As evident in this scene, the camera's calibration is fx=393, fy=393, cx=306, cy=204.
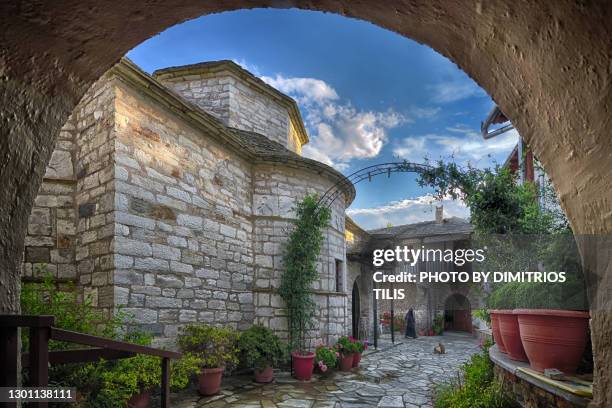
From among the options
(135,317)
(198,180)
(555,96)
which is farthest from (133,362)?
(555,96)

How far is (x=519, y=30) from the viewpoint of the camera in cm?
122

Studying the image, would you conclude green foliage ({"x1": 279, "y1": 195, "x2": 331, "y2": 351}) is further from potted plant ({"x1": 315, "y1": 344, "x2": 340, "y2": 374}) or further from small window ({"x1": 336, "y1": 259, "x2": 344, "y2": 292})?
small window ({"x1": 336, "y1": 259, "x2": 344, "y2": 292})

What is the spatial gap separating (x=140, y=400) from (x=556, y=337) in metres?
4.31

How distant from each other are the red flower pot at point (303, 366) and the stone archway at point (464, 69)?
20.0 feet

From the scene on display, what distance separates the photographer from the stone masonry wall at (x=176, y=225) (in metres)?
5.19

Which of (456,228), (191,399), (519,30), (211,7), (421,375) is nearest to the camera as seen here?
(519,30)

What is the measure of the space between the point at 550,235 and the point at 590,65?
403 cm

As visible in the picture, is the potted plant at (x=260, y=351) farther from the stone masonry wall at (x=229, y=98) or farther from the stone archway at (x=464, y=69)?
the stone archway at (x=464, y=69)

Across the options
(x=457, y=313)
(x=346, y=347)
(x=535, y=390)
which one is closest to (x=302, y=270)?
(x=346, y=347)

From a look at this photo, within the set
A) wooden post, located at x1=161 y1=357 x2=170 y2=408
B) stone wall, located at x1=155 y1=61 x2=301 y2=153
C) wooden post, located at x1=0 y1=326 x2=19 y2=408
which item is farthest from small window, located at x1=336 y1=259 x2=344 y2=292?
wooden post, located at x1=0 y1=326 x2=19 y2=408

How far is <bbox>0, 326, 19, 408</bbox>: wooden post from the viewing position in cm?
132

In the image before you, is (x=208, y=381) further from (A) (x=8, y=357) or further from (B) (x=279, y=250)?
(A) (x=8, y=357)

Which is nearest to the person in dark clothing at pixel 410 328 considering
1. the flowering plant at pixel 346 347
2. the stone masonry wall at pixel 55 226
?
the flowering plant at pixel 346 347

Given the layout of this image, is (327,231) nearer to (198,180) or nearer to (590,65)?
(198,180)
